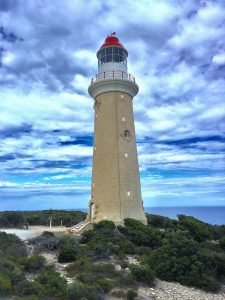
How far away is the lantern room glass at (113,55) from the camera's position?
2442 cm

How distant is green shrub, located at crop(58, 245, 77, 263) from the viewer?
50.1 ft

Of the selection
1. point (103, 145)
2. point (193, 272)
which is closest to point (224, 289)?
point (193, 272)

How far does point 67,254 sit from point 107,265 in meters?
2.37

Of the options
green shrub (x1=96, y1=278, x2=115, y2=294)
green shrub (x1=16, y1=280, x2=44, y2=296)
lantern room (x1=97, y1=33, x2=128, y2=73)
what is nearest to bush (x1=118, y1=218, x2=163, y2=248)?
green shrub (x1=96, y1=278, x2=115, y2=294)

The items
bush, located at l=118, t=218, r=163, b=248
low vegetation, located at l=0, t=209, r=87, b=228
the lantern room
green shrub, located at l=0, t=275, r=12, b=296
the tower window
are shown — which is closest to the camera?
green shrub, located at l=0, t=275, r=12, b=296

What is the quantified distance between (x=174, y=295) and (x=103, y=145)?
43.2 ft

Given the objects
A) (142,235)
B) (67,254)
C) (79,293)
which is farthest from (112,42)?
(79,293)

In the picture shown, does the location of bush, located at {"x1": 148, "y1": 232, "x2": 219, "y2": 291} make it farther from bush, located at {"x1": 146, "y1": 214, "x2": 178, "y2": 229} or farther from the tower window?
the tower window

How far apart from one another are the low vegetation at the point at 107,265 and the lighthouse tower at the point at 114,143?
7.67ft

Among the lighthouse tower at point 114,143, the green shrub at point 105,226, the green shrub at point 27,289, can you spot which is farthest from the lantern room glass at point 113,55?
the green shrub at point 27,289

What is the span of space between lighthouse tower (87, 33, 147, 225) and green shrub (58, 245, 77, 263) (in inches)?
259

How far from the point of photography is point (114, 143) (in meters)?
23.4

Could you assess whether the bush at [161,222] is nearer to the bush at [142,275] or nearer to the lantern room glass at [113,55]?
the bush at [142,275]

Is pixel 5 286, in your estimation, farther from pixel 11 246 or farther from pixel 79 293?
pixel 11 246
